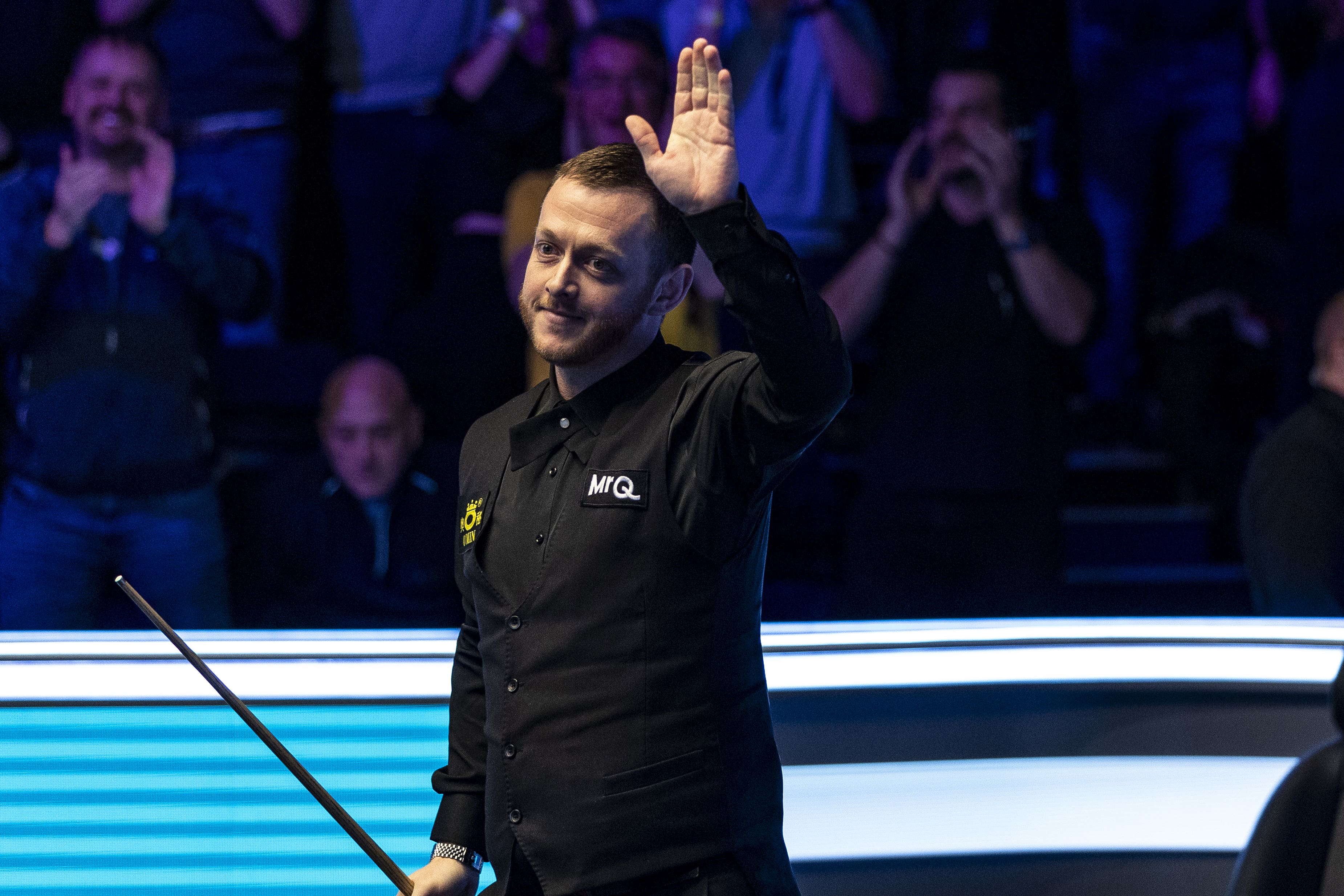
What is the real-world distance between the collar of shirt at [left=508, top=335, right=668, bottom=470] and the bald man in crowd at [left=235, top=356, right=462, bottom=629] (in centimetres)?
146

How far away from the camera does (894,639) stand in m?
2.05

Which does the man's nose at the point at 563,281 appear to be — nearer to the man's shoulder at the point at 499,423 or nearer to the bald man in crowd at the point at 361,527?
the man's shoulder at the point at 499,423

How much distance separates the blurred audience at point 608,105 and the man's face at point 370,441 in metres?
0.32

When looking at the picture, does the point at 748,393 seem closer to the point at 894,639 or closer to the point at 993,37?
the point at 894,639

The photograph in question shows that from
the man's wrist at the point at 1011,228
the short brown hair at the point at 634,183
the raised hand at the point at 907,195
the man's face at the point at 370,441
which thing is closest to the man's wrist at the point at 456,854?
the short brown hair at the point at 634,183

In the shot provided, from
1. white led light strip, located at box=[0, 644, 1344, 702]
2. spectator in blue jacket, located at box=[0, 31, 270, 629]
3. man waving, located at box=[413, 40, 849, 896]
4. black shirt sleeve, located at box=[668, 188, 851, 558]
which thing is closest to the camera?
black shirt sleeve, located at box=[668, 188, 851, 558]

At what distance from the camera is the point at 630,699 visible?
4.03ft

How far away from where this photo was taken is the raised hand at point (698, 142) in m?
1.13

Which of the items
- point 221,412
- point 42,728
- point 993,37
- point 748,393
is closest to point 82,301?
point 221,412

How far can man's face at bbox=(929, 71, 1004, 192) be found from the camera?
112 inches

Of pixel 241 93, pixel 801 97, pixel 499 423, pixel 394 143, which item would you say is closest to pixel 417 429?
pixel 394 143

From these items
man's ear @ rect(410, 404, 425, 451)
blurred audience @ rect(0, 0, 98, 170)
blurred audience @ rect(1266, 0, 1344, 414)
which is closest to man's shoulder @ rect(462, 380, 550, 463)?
man's ear @ rect(410, 404, 425, 451)

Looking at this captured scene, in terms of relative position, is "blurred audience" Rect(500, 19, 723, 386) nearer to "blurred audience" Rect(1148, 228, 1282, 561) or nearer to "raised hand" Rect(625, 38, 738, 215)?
"blurred audience" Rect(1148, 228, 1282, 561)

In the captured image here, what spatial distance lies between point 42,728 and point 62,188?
55.8 inches
